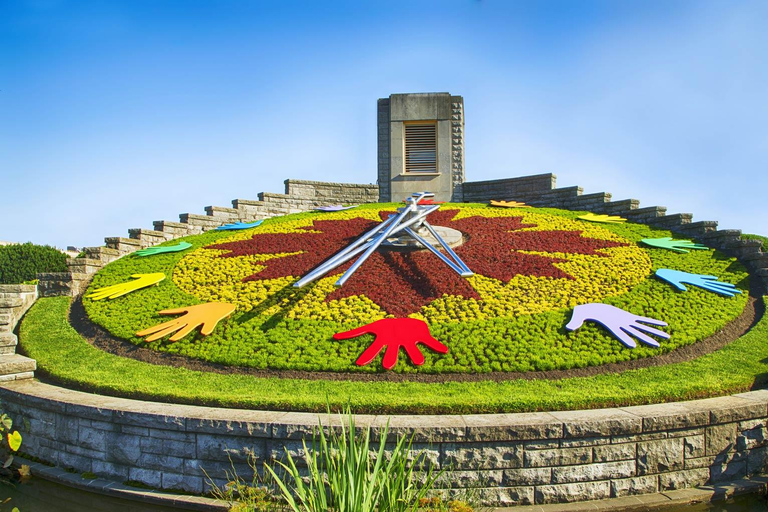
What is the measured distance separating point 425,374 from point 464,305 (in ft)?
7.06

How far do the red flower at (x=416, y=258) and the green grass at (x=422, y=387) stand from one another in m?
2.57

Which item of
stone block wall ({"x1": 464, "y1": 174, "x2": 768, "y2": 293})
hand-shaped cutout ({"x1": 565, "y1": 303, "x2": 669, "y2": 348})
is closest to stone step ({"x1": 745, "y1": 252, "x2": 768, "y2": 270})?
stone block wall ({"x1": 464, "y1": 174, "x2": 768, "y2": 293})

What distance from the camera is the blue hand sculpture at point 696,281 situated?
10.3 metres

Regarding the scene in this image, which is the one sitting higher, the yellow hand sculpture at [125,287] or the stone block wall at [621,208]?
the stone block wall at [621,208]

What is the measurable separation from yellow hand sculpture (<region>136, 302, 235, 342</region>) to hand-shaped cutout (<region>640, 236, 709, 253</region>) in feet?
30.6

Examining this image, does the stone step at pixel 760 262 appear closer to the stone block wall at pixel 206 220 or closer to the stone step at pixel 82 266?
the stone block wall at pixel 206 220

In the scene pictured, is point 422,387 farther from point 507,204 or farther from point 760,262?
point 507,204

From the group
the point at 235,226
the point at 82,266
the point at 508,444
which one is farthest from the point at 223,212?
the point at 508,444

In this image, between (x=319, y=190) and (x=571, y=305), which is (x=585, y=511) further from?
(x=319, y=190)

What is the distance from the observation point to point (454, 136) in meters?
19.9

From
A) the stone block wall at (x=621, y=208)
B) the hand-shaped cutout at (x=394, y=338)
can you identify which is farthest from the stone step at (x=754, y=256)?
the hand-shaped cutout at (x=394, y=338)

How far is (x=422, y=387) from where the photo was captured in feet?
23.0

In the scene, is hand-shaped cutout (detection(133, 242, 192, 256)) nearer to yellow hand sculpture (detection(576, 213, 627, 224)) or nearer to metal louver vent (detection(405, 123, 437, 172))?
metal louver vent (detection(405, 123, 437, 172))

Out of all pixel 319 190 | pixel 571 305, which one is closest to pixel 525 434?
pixel 571 305
